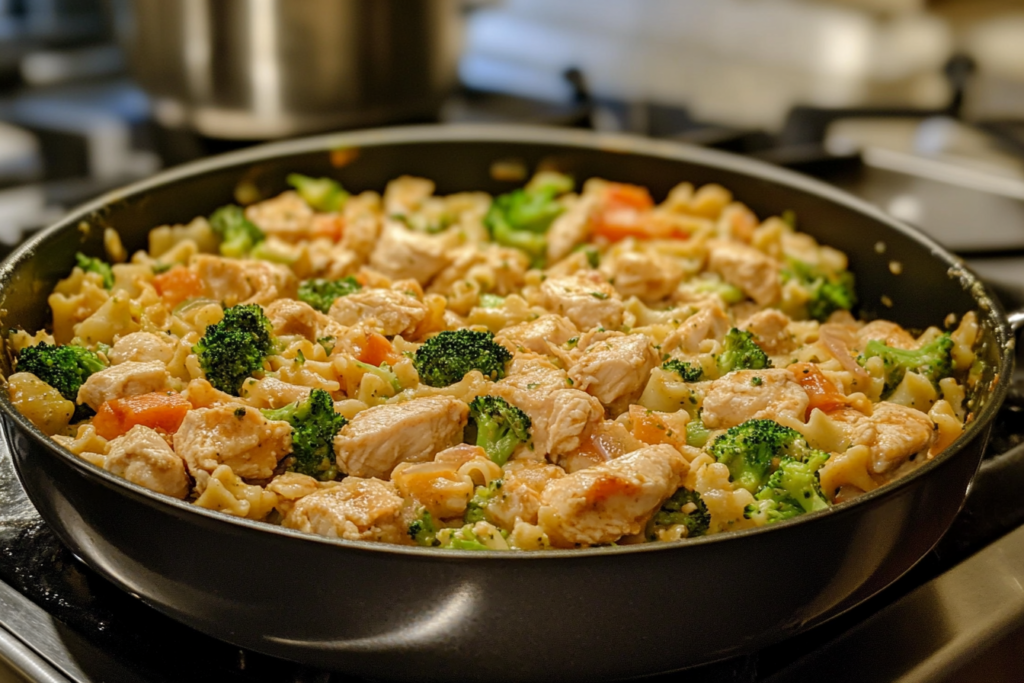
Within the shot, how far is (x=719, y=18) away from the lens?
5.49m

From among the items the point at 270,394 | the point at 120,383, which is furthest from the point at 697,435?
the point at 120,383

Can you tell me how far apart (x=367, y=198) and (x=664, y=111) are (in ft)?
7.44

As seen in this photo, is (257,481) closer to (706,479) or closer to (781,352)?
(706,479)

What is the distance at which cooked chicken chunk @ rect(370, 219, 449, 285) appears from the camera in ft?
7.75

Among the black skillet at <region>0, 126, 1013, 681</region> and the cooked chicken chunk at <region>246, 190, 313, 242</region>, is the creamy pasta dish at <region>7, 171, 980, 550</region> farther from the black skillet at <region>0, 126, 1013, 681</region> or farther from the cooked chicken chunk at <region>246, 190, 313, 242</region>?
the black skillet at <region>0, 126, 1013, 681</region>

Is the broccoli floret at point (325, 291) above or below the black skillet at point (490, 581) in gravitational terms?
below

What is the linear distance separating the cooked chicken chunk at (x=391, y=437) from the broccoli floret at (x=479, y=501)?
0.14 meters

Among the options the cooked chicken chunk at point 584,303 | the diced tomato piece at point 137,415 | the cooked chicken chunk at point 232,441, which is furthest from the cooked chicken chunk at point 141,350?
the cooked chicken chunk at point 584,303

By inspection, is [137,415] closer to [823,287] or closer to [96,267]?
[96,267]

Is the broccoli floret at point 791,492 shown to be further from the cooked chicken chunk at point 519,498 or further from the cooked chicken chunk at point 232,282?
the cooked chicken chunk at point 232,282

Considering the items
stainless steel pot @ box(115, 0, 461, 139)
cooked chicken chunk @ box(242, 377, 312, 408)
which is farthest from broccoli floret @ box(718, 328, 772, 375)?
stainless steel pot @ box(115, 0, 461, 139)

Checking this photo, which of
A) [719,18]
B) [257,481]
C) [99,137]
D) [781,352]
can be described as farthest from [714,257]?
[719,18]

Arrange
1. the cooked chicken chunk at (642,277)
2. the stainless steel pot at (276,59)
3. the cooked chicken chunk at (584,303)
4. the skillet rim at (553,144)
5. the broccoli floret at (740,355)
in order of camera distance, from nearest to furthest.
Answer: the skillet rim at (553,144), the broccoli floret at (740,355), the cooked chicken chunk at (584,303), the cooked chicken chunk at (642,277), the stainless steel pot at (276,59)

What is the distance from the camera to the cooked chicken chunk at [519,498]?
155 centimetres
